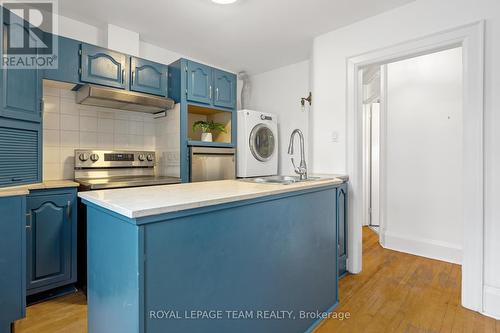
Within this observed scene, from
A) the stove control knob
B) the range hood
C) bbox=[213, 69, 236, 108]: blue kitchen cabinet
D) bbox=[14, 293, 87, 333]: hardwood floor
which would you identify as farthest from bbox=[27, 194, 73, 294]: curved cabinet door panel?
bbox=[213, 69, 236, 108]: blue kitchen cabinet

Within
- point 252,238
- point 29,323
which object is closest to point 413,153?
point 252,238

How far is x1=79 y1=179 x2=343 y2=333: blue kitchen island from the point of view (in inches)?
34.0

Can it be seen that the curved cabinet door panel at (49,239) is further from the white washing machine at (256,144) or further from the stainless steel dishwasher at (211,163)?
the white washing machine at (256,144)

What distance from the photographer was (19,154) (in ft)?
6.10

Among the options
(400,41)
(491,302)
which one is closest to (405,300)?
(491,302)

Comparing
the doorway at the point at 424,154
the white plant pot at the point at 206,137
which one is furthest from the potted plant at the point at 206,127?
the doorway at the point at 424,154

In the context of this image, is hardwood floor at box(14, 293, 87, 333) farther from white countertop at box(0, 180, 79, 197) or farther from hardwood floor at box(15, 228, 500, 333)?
white countertop at box(0, 180, 79, 197)

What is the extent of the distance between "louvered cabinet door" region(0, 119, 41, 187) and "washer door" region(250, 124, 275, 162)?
2181 mm

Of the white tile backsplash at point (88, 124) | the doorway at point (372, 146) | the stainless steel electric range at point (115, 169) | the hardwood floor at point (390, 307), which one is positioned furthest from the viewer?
the doorway at point (372, 146)

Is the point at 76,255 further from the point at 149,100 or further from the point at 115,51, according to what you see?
the point at 115,51

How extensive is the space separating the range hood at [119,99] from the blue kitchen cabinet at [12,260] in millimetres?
1060

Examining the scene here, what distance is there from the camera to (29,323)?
1671 millimetres

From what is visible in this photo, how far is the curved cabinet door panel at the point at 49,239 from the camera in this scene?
6.09 ft

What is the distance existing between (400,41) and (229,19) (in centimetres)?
155
